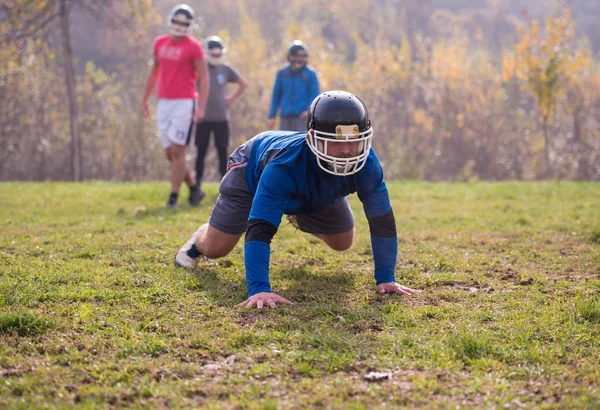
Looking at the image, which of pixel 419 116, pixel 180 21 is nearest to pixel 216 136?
pixel 180 21

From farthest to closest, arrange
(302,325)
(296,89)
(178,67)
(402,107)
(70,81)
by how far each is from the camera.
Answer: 1. (402,107)
2. (70,81)
3. (296,89)
4. (178,67)
5. (302,325)

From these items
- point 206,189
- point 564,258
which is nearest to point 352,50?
point 206,189

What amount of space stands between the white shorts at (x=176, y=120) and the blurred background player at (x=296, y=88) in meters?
1.88

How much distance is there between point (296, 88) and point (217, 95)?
51.1 inches

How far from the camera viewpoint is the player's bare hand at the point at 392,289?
4773 mm

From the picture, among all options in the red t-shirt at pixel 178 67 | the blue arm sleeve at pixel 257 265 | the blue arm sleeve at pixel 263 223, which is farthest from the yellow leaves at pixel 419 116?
the blue arm sleeve at pixel 257 265

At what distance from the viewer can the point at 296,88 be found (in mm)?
10156

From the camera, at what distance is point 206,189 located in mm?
11180

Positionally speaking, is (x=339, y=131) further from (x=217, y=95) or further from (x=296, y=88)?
(x=217, y=95)

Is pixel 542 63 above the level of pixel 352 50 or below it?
below

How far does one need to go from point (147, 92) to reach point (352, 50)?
147ft

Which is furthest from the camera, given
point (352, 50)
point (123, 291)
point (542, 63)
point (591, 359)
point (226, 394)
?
point (352, 50)

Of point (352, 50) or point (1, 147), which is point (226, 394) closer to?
point (1, 147)

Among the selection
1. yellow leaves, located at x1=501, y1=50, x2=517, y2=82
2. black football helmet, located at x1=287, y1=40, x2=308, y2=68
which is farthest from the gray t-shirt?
yellow leaves, located at x1=501, y1=50, x2=517, y2=82
